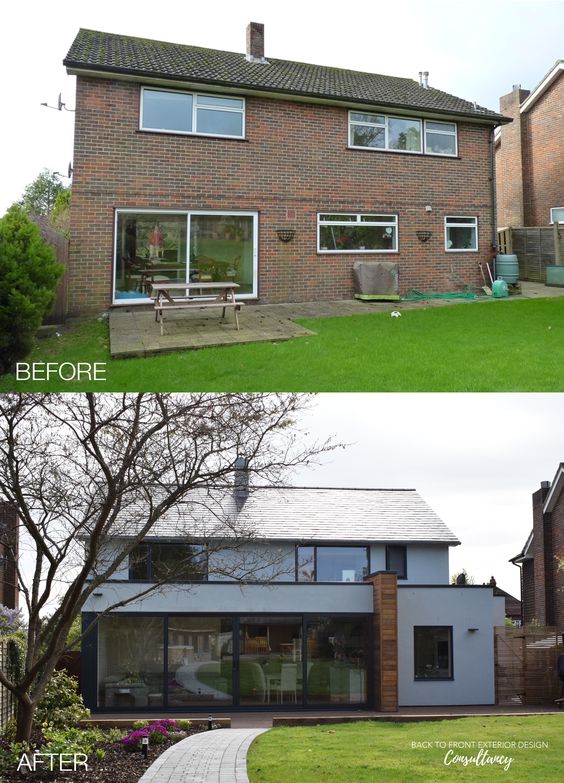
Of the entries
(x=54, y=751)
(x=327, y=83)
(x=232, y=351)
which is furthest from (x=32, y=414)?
(x=327, y=83)

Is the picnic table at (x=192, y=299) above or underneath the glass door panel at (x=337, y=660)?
above

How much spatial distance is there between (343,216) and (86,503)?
39.3 ft

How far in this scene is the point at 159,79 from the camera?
16.1 m

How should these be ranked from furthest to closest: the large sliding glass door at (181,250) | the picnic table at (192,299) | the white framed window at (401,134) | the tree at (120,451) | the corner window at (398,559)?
1. the corner window at (398,559)
2. the white framed window at (401,134)
3. the large sliding glass door at (181,250)
4. the picnic table at (192,299)
5. the tree at (120,451)

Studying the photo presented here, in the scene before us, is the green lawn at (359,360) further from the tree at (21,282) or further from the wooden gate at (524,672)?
the wooden gate at (524,672)

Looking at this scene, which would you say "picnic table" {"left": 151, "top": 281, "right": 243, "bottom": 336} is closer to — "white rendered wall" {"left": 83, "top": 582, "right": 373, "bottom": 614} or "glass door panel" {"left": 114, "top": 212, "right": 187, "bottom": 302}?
"glass door panel" {"left": 114, "top": 212, "right": 187, "bottom": 302}

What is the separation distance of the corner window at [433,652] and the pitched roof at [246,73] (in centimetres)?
1196

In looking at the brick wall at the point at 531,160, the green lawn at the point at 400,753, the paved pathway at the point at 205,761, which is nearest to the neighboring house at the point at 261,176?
the brick wall at the point at 531,160

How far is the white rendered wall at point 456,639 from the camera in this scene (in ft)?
54.4

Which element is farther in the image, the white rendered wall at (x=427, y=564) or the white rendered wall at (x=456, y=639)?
the white rendered wall at (x=427, y=564)

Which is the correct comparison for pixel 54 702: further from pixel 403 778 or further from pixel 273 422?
pixel 273 422

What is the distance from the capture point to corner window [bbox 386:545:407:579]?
19.7m

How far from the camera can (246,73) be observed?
17750 mm

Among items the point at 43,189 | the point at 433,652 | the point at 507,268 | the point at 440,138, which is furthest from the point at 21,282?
the point at 43,189
